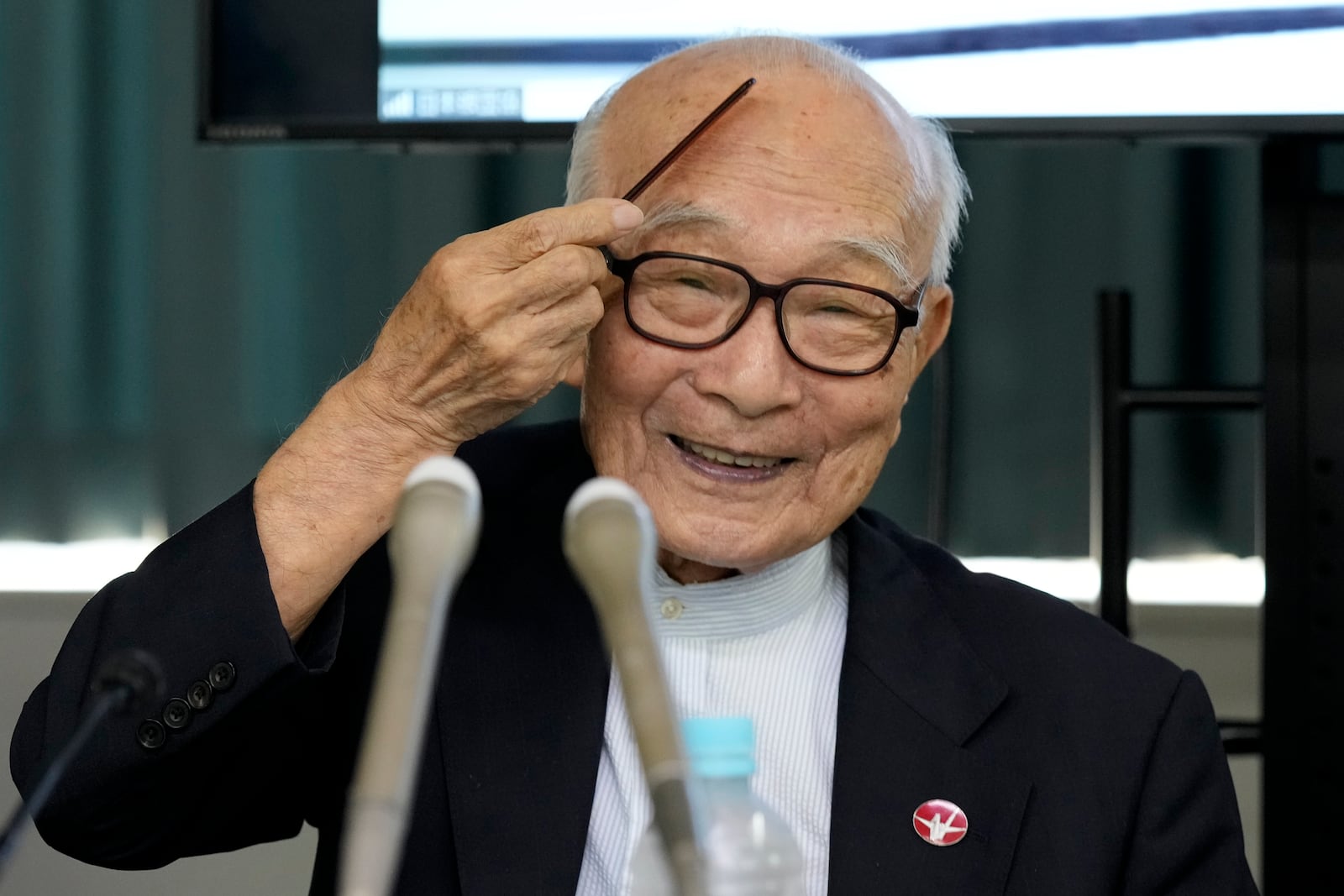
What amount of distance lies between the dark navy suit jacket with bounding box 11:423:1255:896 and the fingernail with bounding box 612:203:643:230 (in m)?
0.40

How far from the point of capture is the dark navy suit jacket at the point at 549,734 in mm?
1247

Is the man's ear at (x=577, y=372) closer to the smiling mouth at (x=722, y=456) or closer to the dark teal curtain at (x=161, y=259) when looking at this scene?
the smiling mouth at (x=722, y=456)

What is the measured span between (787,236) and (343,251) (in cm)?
176

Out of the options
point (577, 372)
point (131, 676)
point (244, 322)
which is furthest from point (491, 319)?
point (244, 322)

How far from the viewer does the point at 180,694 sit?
1.22 m

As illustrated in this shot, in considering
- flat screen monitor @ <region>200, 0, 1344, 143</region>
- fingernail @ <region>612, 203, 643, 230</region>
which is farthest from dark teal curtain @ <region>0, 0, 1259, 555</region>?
fingernail @ <region>612, 203, 643, 230</region>

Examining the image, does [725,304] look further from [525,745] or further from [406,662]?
[406,662]

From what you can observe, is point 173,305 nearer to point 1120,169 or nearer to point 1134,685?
point 1120,169

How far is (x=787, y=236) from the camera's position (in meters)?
1.39

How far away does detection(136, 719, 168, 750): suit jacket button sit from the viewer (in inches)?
48.1

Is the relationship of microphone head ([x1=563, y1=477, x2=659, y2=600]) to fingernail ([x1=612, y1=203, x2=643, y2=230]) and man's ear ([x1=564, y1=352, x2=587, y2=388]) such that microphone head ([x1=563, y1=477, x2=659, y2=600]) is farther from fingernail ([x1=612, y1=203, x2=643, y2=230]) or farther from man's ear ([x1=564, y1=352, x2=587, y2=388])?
man's ear ([x1=564, y1=352, x2=587, y2=388])

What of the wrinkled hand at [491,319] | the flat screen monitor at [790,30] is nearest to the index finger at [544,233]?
the wrinkled hand at [491,319]

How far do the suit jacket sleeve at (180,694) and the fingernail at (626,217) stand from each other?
15.7 inches

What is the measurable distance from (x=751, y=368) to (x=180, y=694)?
58cm
